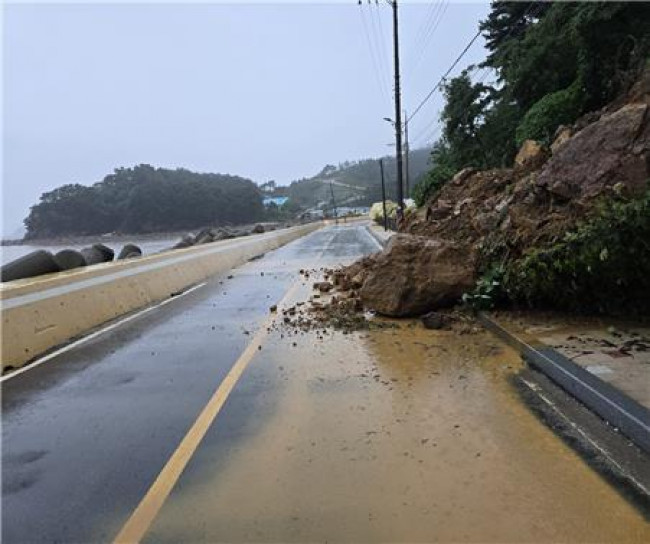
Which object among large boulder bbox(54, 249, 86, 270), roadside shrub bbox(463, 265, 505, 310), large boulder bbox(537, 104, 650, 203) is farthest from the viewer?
large boulder bbox(54, 249, 86, 270)

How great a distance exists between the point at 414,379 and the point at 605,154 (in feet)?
14.8

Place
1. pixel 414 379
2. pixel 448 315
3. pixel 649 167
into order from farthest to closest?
pixel 448 315, pixel 649 167, pixel 414 379

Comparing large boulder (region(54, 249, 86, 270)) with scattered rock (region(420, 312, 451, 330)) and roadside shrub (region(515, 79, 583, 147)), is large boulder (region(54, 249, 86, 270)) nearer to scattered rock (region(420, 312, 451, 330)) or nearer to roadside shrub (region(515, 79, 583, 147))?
scattered rock (region(420, 312, 451, 330))

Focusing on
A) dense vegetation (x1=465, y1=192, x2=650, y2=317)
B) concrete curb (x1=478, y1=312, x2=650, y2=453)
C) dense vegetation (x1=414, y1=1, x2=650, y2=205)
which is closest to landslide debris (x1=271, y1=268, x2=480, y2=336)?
dense vegetation (x1=465, y1=192, x2=650, y2=317)

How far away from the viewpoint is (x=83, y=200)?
6344cm

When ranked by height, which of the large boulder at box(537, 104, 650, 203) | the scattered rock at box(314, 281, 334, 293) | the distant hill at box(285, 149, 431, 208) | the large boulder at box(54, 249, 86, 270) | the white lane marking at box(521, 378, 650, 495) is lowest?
the distant hill at box(285, 149, 431, 208)

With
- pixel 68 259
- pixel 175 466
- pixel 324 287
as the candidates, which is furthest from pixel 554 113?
pixel 175 466

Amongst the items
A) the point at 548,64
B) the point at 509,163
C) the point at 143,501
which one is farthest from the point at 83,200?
the point at 143,501

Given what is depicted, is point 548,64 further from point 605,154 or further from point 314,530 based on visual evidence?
point 314,530

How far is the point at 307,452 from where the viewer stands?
484cm

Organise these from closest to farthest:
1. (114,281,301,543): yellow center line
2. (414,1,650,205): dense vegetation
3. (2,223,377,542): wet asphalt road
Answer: (114,281,301,543): yellow center line < (2,223,377,542): wet asphalt road < (414,1,650,205): dense vegetation

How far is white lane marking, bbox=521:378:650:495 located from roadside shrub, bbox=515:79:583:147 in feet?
47.0

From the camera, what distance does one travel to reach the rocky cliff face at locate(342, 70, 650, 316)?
28.1 feet

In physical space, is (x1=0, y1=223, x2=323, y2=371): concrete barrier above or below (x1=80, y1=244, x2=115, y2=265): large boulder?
above
